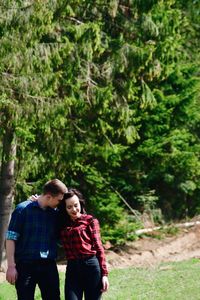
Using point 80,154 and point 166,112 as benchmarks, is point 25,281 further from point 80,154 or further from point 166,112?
point 166,112

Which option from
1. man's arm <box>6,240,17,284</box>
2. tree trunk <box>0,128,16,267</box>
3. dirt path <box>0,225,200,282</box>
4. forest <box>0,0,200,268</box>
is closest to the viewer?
man's arm <box>6,240,17,284</box>

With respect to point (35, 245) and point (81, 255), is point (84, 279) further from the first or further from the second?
point (35, 245)

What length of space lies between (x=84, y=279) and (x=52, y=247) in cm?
48

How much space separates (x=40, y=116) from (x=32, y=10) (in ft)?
7.42

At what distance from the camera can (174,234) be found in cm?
2216

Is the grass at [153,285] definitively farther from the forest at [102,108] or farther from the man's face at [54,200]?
the man's face at [54,200]

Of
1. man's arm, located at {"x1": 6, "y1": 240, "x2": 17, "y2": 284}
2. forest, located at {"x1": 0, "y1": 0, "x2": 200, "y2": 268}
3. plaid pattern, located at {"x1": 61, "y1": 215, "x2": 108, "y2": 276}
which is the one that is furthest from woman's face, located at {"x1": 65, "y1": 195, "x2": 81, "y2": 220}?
forest, located at {"x1": 0, "y1": 0, "x2": 200, "y2": 268}

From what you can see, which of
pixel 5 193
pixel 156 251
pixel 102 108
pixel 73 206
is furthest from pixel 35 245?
pixel 156 251

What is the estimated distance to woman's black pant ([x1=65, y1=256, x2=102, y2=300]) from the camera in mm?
6773

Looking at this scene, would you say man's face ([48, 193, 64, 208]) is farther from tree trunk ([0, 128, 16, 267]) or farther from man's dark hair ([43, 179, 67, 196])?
tree trunk ([0, 128, 16, 267])

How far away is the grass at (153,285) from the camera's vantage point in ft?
33.8

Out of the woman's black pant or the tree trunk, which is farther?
the tree trunk

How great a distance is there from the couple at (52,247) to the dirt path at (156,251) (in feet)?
36.0

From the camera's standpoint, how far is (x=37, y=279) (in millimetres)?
6824
